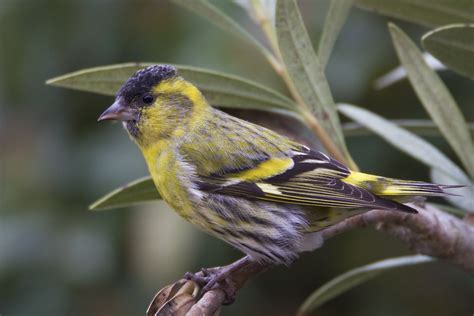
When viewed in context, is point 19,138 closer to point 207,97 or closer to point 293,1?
point 207,97

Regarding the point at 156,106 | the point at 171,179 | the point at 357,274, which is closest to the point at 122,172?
the point at 156,106

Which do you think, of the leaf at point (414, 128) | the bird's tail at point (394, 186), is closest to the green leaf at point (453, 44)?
the bird's tail at point (394, 186)

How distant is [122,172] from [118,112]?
866 millimetres

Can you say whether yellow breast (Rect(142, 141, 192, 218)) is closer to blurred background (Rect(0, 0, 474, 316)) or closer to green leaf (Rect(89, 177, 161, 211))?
green leaf (Rect(89, 177, 161, 211))

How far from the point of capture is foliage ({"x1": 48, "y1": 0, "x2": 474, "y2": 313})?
6.36ft

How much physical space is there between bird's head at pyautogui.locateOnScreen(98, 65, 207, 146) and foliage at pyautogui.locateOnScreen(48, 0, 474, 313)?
260 millimetres

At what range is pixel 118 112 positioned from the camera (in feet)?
7.54

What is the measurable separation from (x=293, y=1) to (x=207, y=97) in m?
0.40

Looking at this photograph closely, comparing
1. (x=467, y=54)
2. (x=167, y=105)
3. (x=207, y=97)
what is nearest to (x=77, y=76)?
(x=207, y=97)

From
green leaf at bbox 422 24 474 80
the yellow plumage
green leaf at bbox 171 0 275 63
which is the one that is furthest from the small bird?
green leaf at bbox 422 24 474 80

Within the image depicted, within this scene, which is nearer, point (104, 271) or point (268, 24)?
point (268, 24)

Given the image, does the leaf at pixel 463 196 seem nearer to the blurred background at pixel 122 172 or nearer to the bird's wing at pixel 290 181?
the bird's wing at pixel 290 181

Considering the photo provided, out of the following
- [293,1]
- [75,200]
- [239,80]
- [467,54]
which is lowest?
[75,200]

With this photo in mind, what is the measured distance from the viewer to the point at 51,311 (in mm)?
3215
